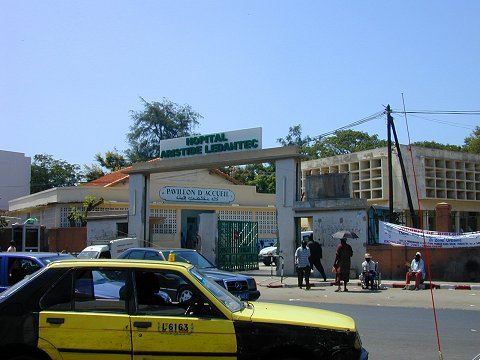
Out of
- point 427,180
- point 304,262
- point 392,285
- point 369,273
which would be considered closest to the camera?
point 369,273

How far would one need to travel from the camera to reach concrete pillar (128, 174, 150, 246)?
99.6ft

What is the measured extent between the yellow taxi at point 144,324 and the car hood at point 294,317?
11 mm

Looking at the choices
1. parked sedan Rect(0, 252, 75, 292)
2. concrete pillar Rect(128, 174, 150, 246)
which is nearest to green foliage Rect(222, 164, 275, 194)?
concrete pillar Rect(128, 174, 150, 246)

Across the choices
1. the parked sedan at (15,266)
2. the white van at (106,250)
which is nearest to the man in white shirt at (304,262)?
the white van at (106,250)

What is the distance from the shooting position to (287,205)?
82.1 feet

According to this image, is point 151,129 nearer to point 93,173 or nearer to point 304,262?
point 93,173

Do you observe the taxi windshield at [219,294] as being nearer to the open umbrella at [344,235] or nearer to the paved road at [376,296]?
the paved road at [376,296]

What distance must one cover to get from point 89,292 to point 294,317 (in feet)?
6.81

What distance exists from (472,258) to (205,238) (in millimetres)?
12156

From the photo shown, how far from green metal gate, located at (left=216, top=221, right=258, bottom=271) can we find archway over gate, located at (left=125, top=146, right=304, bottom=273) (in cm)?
320

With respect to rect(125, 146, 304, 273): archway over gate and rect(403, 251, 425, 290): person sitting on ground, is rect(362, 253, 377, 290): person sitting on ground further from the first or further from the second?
rect(125, 146, 304, 273): archway over gate

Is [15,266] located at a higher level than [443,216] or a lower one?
lower

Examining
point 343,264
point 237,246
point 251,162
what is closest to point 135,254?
point 343,264

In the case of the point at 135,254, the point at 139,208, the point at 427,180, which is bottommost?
the point at 135,254
